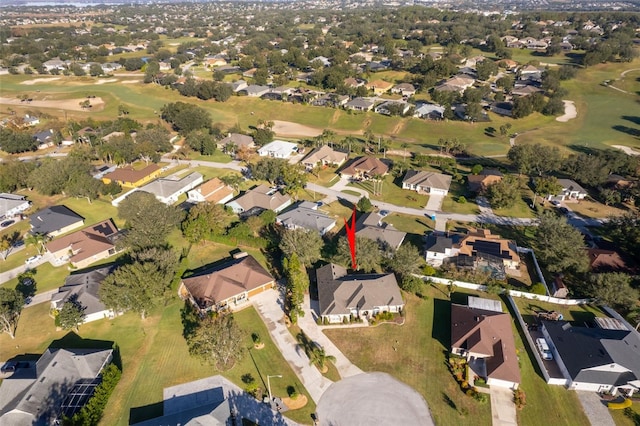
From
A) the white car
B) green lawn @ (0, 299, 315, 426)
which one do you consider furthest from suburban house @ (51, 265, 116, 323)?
the white car

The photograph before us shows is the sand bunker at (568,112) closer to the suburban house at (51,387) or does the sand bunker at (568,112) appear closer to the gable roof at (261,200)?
the gable roof at (261,200)

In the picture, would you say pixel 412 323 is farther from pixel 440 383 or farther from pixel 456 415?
pixel 456 415

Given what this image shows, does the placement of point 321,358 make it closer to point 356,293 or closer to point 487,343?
point 356,293

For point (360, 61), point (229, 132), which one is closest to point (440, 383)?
point (229, 132)

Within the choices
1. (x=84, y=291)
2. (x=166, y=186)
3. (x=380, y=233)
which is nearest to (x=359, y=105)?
(x=166, y=186)

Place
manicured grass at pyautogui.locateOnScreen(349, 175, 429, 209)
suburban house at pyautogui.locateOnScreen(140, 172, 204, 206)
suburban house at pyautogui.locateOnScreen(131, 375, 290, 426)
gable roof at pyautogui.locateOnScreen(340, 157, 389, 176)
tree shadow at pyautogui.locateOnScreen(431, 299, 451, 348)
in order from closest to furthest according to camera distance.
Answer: suburban house at pyautogui.locateOnScreen(131, 375, 290, 426)
tree shadow at pyautogui.locateOnScreen(431, 299, 451, 348)
manicured grass at pyautogui.locateOnScreen(349, 175, 429, 209)
suburban house at pyautogui.locateOnScreen(140, 172, 204, 206)
gable roof at pyautogui.locateOnScreen(340, 157, 389, 176)

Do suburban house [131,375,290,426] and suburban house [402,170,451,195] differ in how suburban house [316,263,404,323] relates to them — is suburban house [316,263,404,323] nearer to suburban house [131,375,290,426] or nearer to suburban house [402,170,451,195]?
suburban house [131,375,290,426]
